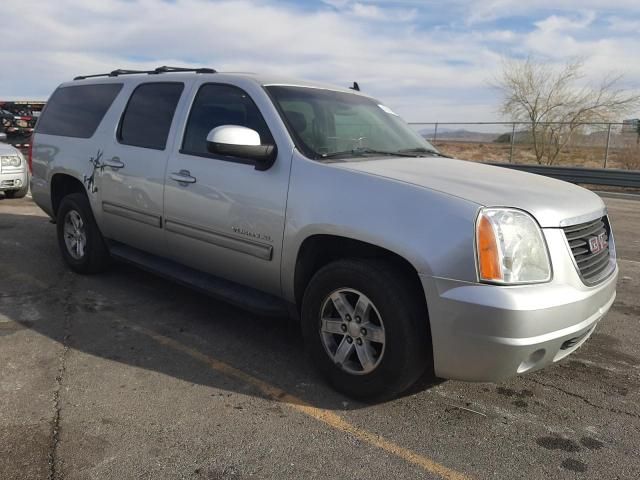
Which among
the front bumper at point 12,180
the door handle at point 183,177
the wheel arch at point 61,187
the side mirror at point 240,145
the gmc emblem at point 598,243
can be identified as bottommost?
the front bumper at point 12,180

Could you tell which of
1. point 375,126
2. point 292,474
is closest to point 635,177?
point 375,126

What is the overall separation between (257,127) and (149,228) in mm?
1388

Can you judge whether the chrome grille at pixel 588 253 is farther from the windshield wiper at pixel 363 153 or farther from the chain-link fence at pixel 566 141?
the chain-link fence at pixel 566 141

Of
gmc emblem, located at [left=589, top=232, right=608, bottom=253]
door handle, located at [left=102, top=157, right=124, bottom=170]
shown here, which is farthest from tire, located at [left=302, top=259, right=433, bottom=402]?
door handle, located at [left=102, top=157, right=124, bottom=170]

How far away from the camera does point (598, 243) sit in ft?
10.6

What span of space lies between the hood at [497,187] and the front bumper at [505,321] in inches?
7.2

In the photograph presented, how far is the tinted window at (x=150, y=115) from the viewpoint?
444 cm

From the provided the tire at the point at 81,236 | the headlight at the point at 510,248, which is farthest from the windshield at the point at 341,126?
the tire at the point at 81,236

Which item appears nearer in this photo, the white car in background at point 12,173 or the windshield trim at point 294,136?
the windshield trim at point 294,136

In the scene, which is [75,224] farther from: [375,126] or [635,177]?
[635,177]

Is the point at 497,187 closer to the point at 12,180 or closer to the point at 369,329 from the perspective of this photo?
the point at 369,329

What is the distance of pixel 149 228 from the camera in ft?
14.9

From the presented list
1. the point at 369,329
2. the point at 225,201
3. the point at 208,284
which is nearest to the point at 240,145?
the point at 225,201

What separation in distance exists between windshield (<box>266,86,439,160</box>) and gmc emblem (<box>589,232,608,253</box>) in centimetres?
134
